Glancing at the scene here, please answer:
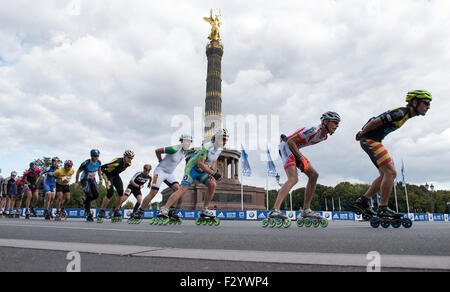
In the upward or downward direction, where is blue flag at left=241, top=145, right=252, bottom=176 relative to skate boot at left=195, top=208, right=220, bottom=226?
upward

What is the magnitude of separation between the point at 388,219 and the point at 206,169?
13.8ft

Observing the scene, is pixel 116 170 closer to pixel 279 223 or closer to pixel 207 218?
pixel 207 218

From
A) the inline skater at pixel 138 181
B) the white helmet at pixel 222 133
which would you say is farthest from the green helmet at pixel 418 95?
the inline skater at pixel 138 181

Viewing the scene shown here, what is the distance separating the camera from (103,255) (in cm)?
251

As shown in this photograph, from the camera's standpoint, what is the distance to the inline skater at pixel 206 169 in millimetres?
8555

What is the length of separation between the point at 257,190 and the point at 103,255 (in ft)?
162

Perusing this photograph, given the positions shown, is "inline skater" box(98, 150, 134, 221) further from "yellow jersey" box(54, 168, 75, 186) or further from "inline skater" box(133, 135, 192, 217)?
"yellow jersey" box(54, 168, 75, 186)

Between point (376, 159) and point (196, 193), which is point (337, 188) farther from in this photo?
point (376, 159)

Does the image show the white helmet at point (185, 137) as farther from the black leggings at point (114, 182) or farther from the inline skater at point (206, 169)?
the black leggings at point (114, 182)

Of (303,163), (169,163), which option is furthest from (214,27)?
(303,163)

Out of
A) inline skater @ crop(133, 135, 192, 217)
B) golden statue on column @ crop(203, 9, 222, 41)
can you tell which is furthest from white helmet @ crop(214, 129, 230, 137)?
golden statue on column @ crop(203, 9, 222, 41)

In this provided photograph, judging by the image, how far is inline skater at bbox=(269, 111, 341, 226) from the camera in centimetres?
679

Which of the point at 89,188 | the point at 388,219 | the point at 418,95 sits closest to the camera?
the point at 418,95

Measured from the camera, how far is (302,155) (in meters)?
6.78
